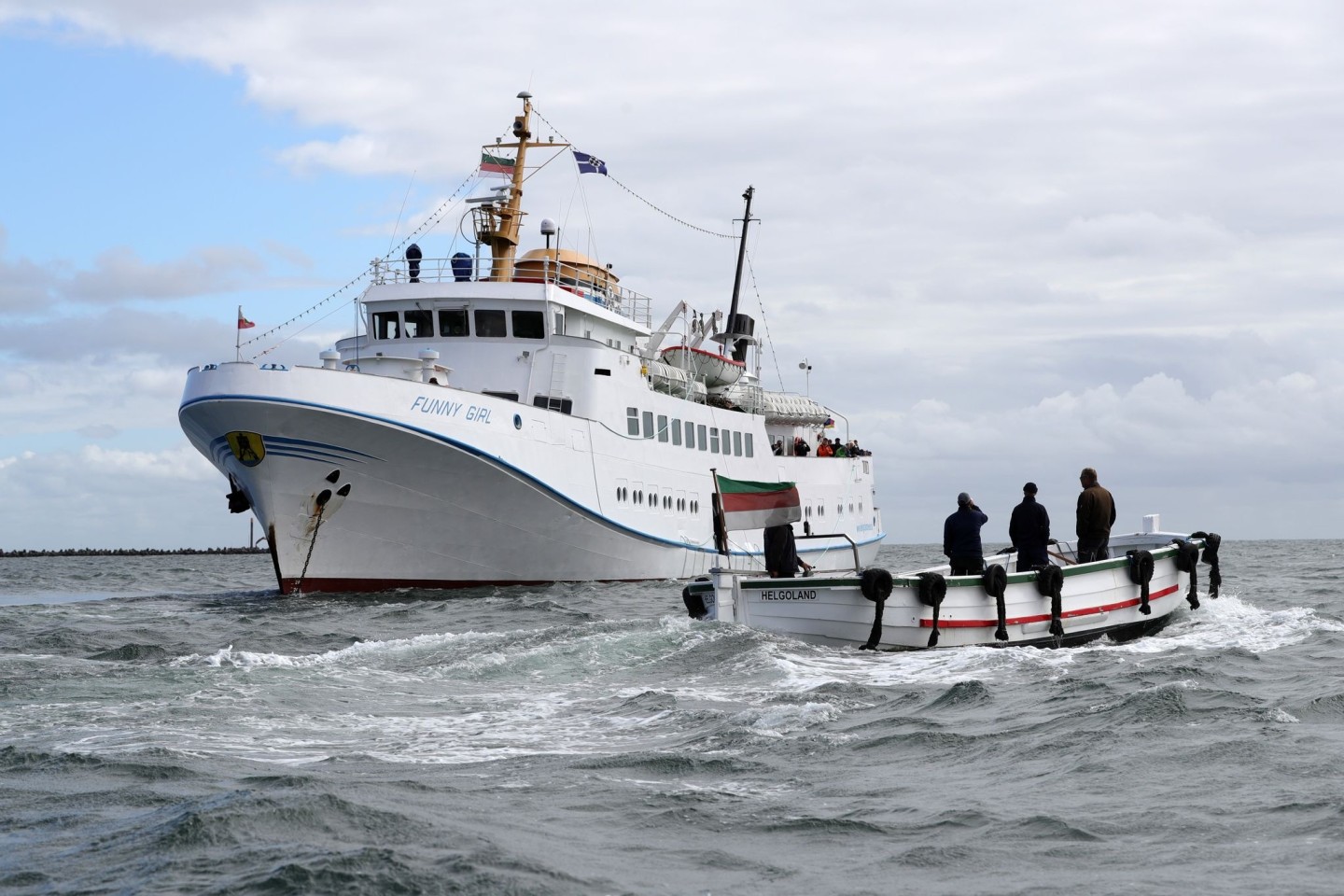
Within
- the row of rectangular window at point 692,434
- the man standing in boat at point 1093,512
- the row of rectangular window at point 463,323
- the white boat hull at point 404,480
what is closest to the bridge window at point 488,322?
the row of rectangular window at point 463,323

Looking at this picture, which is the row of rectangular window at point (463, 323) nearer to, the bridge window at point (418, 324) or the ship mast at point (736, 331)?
the bridge window at point (418, 324)

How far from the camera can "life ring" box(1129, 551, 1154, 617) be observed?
16219mm

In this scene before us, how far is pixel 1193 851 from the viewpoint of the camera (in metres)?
6.21

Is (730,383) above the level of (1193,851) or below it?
above

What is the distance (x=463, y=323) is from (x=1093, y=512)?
15027 mm

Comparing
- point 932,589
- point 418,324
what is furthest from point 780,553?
point 418,324

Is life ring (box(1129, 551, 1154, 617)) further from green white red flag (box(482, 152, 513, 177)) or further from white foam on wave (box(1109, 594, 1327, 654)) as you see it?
green white red flag (box(482, 152, 513, 177))

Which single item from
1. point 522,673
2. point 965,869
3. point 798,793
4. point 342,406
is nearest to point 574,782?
point 798,793

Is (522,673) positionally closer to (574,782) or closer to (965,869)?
A: (574,782)

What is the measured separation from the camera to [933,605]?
552 inches

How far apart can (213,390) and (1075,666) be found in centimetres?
1511

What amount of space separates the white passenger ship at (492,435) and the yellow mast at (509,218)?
0.16ft

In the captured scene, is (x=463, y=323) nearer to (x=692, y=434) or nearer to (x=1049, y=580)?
(x=692, y=434)

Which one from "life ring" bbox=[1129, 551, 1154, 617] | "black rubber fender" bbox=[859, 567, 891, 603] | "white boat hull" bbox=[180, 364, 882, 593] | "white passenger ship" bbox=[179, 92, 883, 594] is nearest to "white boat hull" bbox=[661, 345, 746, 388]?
"white passenger ship" bbox=[179, 92, 883, 594]
